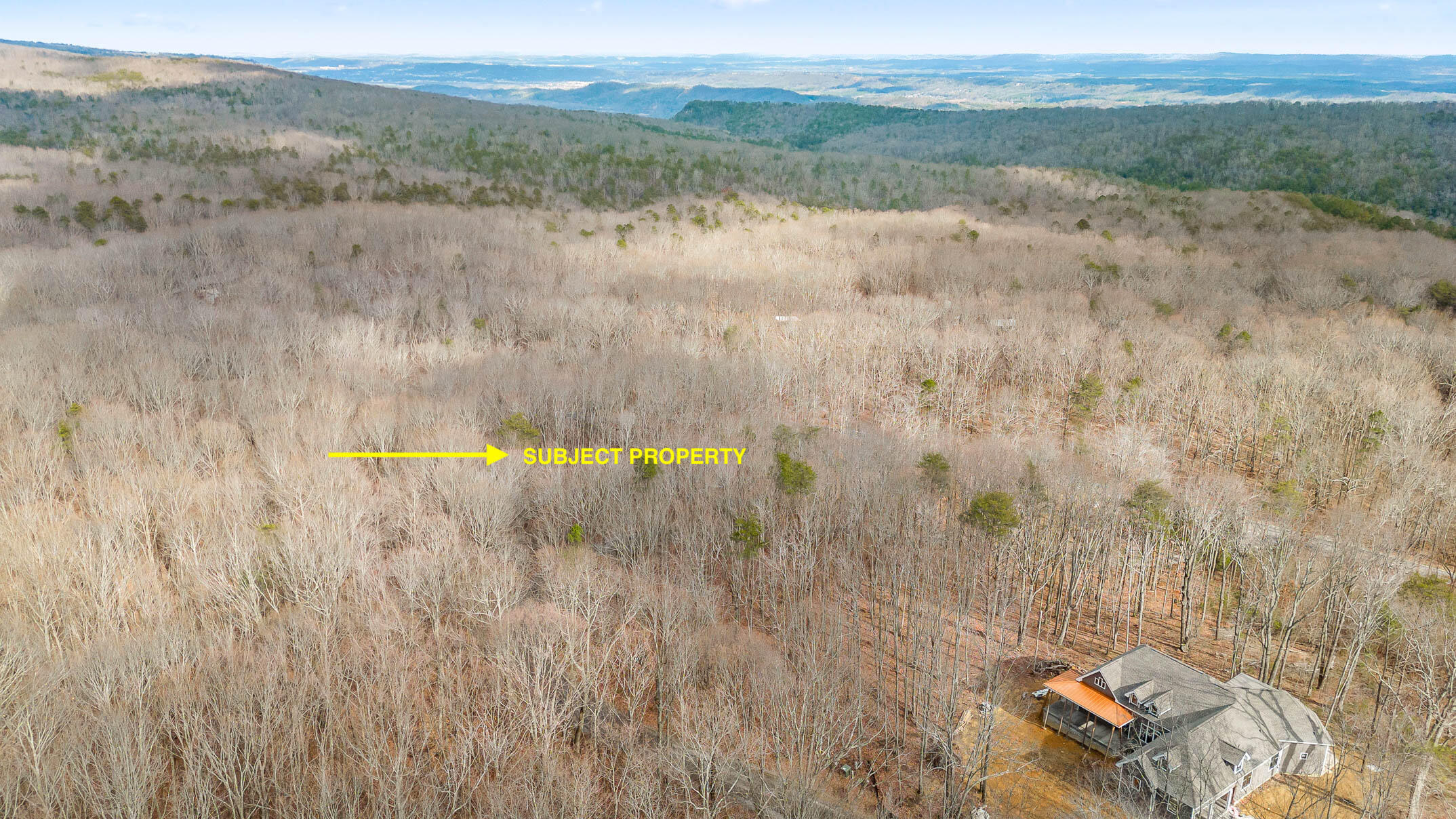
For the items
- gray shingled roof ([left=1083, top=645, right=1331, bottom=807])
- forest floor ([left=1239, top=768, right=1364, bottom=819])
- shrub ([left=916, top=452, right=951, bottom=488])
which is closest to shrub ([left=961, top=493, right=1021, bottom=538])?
shrub ([left=916, top=452, right=951, bottom=488])

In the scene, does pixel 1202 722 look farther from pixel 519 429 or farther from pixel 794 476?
pixel 519 429

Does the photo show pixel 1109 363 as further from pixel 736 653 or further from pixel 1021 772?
pixel 736 653

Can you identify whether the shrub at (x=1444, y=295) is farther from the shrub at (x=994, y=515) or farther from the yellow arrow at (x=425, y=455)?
the yellow arrow at (x=425, y=455)

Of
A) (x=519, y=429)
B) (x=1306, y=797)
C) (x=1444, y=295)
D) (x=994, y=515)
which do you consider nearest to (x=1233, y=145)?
(x=1444, y=295)

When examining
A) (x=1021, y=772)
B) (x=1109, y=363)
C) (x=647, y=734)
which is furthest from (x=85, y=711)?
(x=1109, y=363)

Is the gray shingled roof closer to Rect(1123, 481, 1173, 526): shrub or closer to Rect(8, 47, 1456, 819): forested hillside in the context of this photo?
Rect(8, 47, 1456, 819): forested hillside
